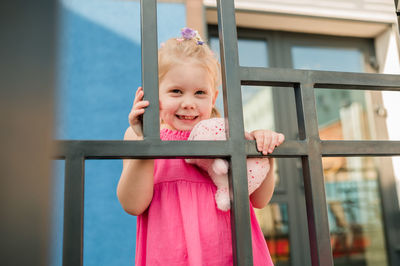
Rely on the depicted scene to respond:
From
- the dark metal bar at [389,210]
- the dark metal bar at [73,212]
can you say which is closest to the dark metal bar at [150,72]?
the dark metal bar at [73,212]

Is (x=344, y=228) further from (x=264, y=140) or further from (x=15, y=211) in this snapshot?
(x=15, y=211)

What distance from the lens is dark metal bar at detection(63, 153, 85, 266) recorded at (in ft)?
1.66

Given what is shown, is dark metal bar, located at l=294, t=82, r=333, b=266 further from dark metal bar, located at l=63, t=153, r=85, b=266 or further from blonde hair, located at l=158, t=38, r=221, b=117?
blonde hair, located at l=158, t=38, r=221, b=117

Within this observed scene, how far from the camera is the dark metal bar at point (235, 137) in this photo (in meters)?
0.57

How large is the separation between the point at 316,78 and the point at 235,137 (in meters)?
0.19

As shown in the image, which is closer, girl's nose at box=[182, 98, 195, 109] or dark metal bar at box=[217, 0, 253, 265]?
dark metal bar at box=[217, 0, 253, 265]

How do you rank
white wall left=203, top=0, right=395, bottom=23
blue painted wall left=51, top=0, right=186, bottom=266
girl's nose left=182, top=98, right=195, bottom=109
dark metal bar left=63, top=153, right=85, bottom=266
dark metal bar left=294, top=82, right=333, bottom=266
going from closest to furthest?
1. dark metal bar left=63, top=153, right=85, bottom=266
2. dark metal bar left=294, top=82, right=333, bottom=266
3. girl's nose left=182, top=98, right=195, bottom=109
4. blue painted wall left=51, top=0, right=186, bottom=266
5. white wall left=203, top=0, right=395, bottom=23

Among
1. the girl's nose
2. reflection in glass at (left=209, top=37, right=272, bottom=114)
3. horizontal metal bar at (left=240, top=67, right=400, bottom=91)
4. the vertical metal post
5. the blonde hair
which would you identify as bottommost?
the vertical metal post

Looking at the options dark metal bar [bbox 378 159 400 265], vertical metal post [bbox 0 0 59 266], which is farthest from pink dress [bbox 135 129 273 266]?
dark metal bar [bbox 378 159 400 265]

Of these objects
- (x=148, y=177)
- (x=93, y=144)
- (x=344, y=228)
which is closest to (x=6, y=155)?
(x=93, y=144)

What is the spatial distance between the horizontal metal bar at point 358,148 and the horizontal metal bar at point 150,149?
2.6 inches

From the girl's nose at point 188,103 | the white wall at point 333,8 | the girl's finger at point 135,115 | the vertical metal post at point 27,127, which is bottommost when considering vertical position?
the vertical metal post at point 27,127

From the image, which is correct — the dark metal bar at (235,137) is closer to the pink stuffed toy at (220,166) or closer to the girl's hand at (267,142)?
the girl's hand at (267,142)

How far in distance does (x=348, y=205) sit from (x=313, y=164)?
8.02 feet
